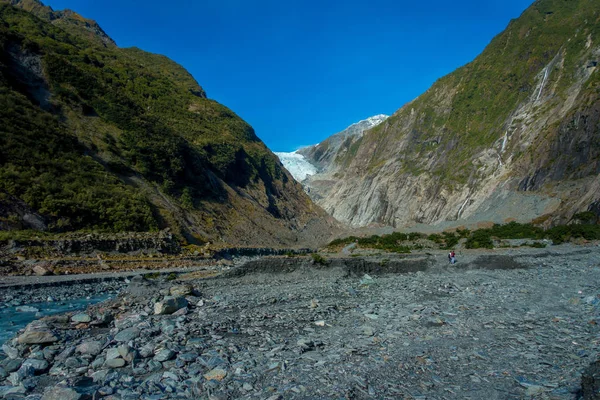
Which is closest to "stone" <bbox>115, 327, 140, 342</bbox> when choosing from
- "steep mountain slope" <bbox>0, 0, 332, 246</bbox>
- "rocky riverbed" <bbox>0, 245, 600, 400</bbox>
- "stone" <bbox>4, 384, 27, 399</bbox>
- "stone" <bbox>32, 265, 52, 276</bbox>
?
"rocky riverbed" <bbox>0, 245, 600, 400</bbox>

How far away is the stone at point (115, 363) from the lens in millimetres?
6401

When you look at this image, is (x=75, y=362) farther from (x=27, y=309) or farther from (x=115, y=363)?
(x=27, y=309)

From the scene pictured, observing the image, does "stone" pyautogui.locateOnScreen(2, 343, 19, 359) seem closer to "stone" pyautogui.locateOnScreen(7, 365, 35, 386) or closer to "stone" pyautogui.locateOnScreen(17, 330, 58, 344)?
"stone" pyautogui.locateOnScreen(17, 330, 58, 344)

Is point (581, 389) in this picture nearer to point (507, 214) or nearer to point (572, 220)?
point (572, 220)

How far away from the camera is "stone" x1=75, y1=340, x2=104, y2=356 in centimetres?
705

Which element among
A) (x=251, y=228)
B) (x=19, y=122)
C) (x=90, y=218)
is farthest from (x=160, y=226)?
(x=251, y=228)

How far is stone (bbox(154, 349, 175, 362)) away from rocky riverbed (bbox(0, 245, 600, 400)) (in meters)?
0.02

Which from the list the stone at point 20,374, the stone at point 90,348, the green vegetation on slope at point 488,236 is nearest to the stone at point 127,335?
the stone at point 90,348

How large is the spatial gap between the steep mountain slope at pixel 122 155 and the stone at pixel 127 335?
900 inches

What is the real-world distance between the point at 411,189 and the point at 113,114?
212 feet

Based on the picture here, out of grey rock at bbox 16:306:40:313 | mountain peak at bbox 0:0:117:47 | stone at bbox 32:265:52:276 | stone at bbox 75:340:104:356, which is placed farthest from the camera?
mountain peak at bbox 0:0:117:47

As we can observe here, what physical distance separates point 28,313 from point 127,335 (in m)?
8.01

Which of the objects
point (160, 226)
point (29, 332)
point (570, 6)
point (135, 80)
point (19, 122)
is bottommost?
point (29, 332)

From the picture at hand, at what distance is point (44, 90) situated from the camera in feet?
140
